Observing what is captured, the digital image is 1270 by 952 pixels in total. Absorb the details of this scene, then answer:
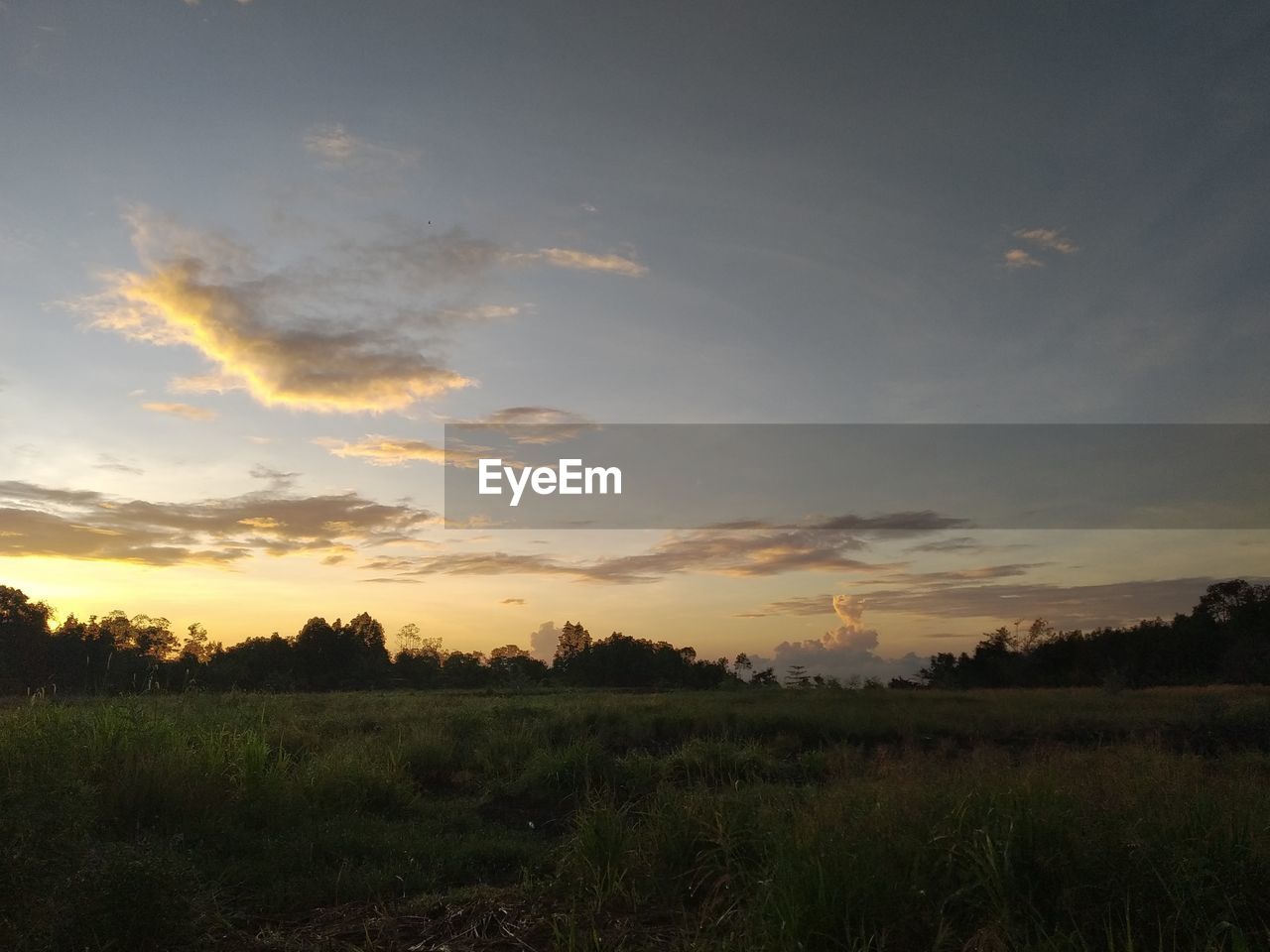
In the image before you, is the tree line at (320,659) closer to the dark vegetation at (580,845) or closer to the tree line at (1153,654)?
the tree line at (1153,654)

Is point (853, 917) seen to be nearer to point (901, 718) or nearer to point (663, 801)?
point (663, 801)

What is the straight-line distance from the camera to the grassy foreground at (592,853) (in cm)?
448

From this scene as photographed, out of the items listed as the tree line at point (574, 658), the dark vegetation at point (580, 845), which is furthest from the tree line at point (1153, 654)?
the dark vegetation at point (580, 845)

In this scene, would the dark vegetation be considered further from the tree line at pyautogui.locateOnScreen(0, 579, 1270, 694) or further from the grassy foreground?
the tree line at pyautogui.locateOnScreen(0, 579, 1270, 694)

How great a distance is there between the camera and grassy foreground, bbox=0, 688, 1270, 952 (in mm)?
4484

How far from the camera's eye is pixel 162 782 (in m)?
→ 8.62

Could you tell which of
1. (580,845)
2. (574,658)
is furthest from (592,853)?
(574,658)

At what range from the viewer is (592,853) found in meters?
6.14

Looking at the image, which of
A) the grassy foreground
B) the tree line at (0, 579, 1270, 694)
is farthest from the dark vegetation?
the tree line at (0, 579, 1270, 694)

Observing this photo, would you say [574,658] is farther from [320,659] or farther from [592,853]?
[592,853]

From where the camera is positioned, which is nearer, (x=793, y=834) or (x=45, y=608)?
(x=793, y=834)

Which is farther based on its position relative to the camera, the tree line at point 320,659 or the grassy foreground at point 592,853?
the tree line at point 320,659

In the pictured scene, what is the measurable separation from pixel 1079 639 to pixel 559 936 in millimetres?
50457

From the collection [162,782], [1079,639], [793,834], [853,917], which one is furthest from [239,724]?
[1079,639]
